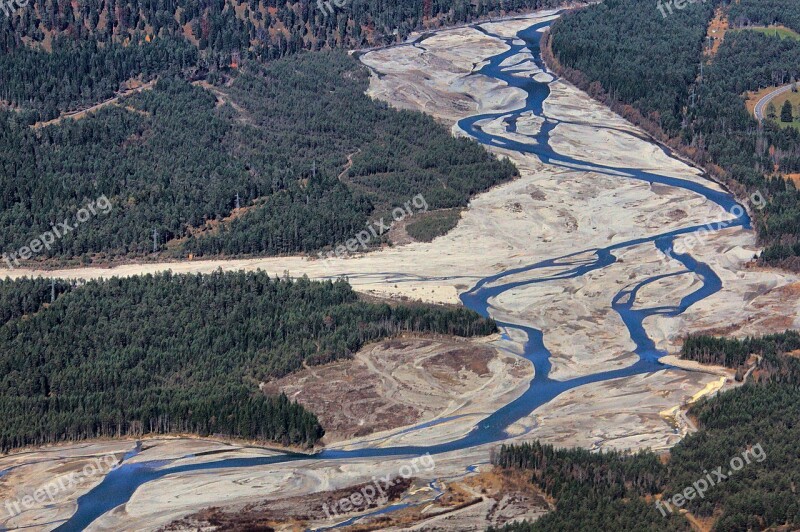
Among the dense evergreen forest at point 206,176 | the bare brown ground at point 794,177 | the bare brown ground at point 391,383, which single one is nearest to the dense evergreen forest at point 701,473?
the bare brown ground at point 391,383

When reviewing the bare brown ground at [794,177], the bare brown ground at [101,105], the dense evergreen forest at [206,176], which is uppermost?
the bare brown ground at [101,105]

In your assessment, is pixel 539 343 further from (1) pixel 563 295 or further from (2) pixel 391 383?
(2) pixel 391 383

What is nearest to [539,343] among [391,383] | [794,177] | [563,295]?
[563,295]

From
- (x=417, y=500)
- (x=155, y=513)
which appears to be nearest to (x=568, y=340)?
(x=417, y=500)

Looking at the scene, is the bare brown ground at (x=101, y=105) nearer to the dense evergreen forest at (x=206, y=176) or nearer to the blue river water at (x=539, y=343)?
the dense evergreen forest at (x=206, y=176)

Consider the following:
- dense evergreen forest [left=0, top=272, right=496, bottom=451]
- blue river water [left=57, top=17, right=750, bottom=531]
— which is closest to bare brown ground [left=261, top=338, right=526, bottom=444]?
dense evergreen forest [left=0, top=272, right=496, bottom=451]

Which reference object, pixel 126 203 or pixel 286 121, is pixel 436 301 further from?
pixel 286 121
